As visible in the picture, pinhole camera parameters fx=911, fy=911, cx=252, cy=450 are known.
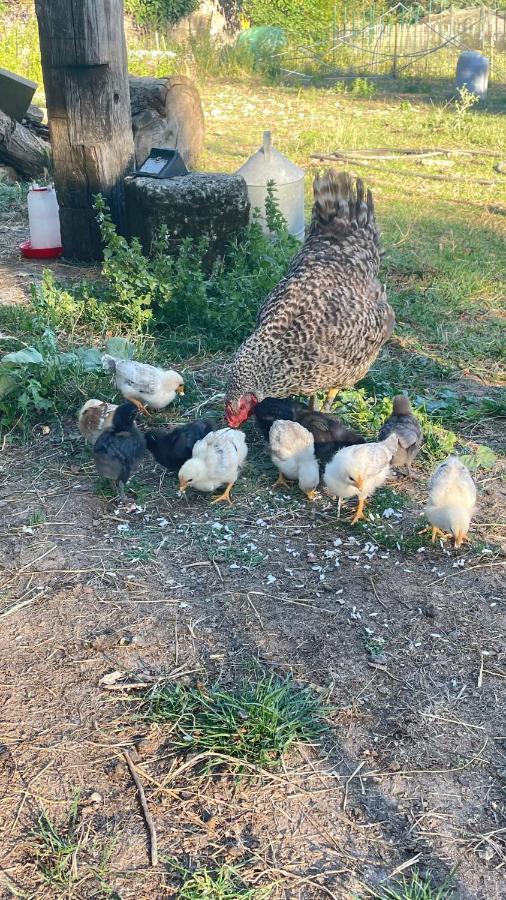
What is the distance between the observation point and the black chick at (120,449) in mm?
4449

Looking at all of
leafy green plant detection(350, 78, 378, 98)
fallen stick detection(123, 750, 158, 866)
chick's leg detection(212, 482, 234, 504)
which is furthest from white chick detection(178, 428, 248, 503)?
leafy green plant detection(350, 78, 378, 98)

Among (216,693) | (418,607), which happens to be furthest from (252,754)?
(418,607)

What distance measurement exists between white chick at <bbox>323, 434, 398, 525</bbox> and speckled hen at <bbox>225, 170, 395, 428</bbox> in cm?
59

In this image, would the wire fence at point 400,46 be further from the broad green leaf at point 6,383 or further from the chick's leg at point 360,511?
the chick's leg at point 360,511

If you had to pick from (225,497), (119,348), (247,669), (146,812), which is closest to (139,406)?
(119,348)

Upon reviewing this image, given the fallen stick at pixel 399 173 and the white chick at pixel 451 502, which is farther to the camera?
the fallen stick at pixel 399 173

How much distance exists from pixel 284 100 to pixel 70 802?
14675mm

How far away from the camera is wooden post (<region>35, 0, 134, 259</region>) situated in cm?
660

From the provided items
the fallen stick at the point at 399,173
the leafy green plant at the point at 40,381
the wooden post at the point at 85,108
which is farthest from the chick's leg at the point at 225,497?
the fallen stick at the point at 399,173

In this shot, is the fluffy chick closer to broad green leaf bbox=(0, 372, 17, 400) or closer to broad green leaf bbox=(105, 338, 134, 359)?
broad green leaf bbox=(0, 372, 17, 400)

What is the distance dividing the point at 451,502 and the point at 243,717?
1566mm

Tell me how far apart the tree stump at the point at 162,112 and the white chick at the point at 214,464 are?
6494 millimetres

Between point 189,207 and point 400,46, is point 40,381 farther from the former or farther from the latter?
point 400,46

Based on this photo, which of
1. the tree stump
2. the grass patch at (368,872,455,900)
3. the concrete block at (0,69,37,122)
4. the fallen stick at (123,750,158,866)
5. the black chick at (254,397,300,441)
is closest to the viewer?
the grass patch at (368,872,455,900)
